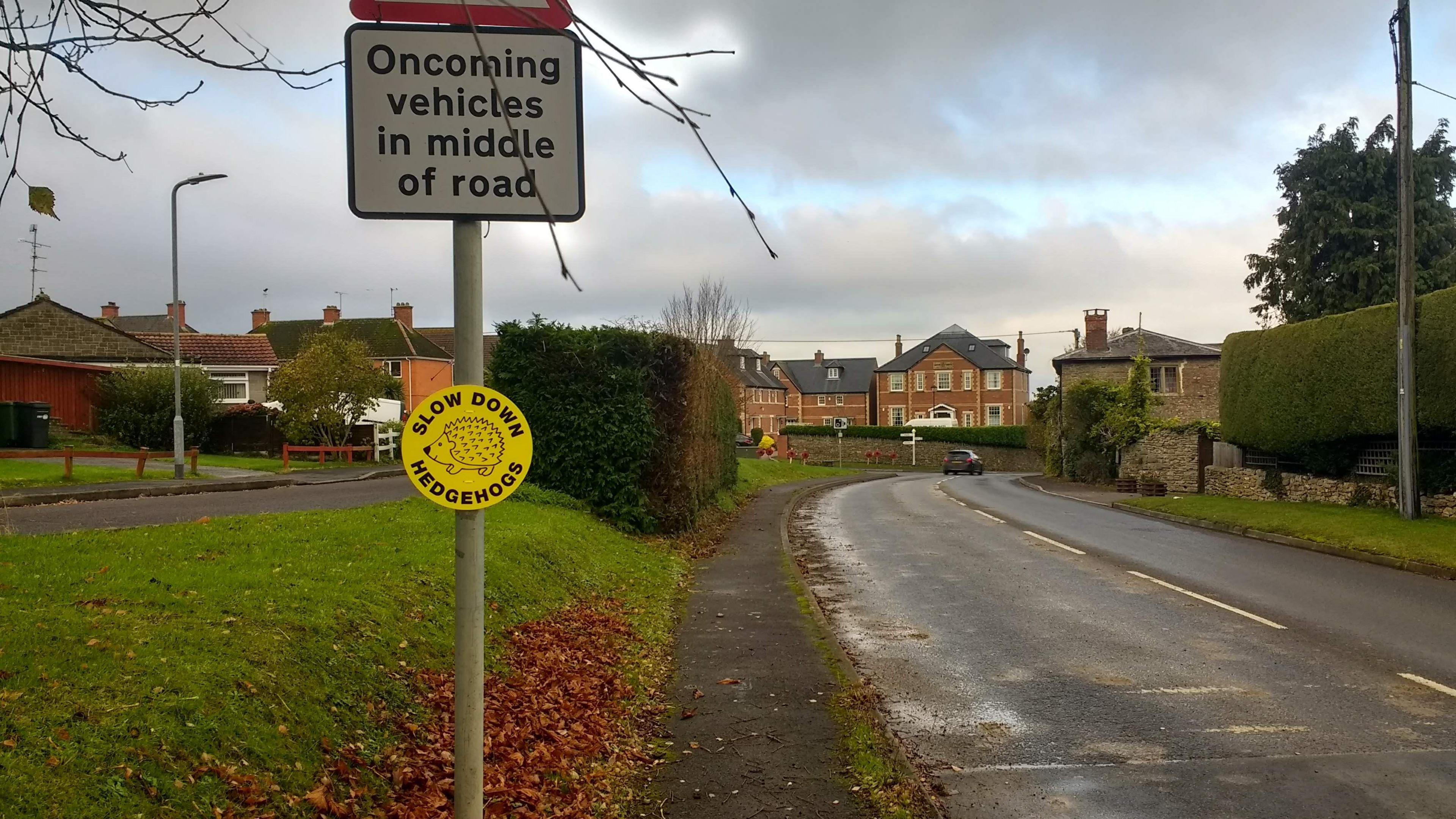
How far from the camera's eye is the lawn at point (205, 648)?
12.7 feet

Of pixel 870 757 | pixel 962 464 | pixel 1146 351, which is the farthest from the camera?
pixel 962 464

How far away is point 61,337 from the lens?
42969 mm

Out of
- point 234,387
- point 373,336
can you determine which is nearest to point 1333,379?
point 234,387

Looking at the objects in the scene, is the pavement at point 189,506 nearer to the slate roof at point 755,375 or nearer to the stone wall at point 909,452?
the stone wall at point 909,452

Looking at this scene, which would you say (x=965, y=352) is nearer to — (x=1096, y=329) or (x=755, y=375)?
(x=755, y=375)

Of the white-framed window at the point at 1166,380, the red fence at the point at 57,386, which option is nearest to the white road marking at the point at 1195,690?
the red fence at the point at 57,386

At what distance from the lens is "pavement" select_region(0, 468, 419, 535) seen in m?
12.6

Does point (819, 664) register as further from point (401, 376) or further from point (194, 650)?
point (401, 376)

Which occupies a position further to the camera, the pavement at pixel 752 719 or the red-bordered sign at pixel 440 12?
the pavement at pixel 752 719

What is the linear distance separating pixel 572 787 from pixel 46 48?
404 centimetres

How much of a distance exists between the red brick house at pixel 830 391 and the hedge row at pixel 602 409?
82626 mm

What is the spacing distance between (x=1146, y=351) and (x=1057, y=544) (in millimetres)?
37866

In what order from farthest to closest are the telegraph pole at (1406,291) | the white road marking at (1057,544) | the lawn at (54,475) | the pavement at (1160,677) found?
the lawn at (54,475), the telegraph pole at (1406,291), the white road marking at (1057,544), the pavement at (1160,677)

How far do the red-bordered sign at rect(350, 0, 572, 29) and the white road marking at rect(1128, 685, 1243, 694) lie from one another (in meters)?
6.80
